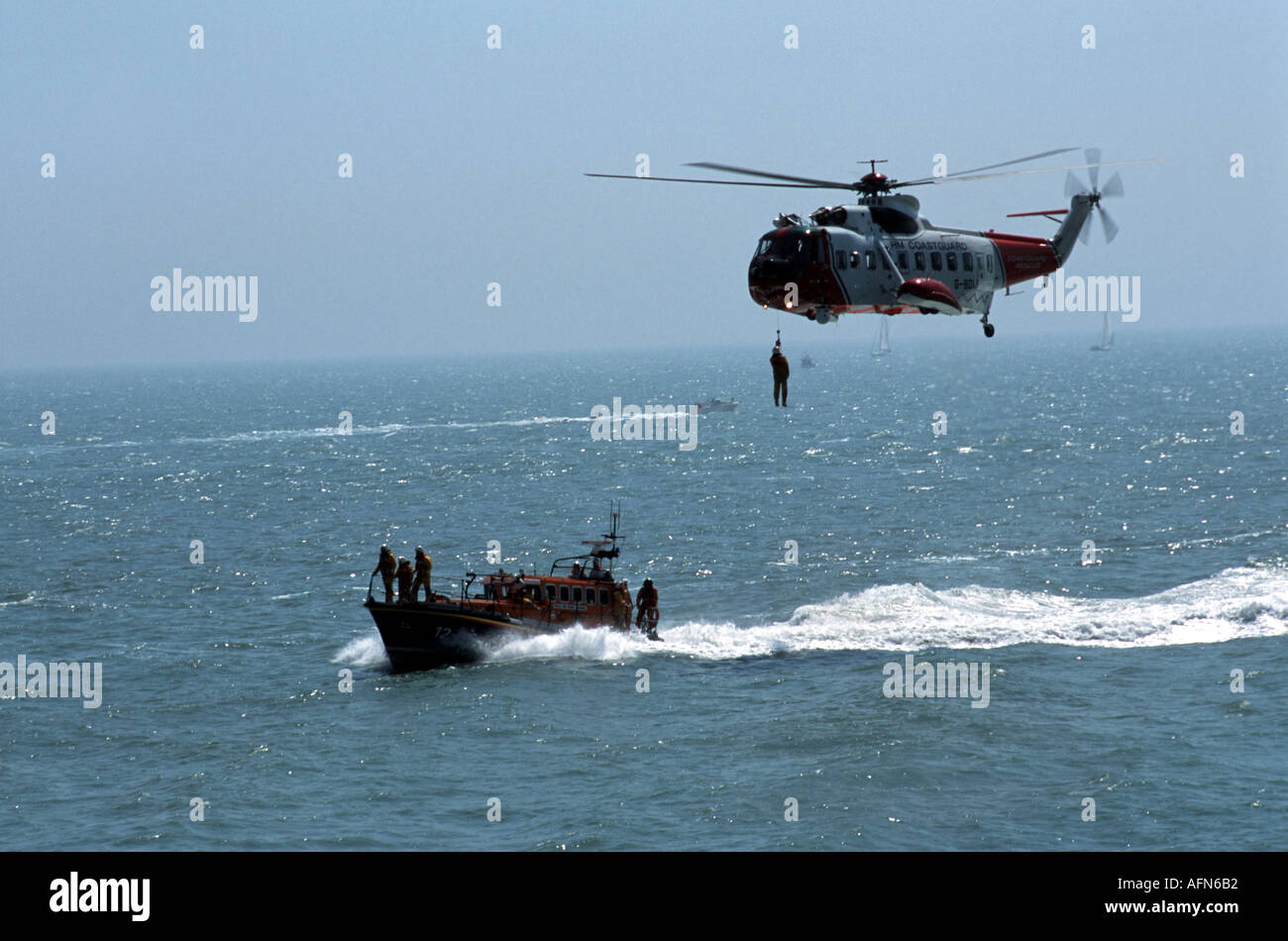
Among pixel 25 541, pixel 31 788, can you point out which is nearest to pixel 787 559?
pixel 31 788

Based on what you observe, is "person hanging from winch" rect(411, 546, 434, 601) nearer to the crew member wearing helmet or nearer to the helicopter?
the crew member wearing helmet

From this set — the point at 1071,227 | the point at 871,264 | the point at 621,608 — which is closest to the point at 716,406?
the point at 621,608

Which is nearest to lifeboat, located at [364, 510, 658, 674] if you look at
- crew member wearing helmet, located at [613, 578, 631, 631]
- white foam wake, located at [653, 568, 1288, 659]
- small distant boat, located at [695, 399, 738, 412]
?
crew member wearing helmet, located at [613, 578, 631, 631]

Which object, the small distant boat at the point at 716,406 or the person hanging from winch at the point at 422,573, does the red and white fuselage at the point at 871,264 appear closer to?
the person hanging from winch at the point at 422,573

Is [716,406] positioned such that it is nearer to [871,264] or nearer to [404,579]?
[404,579]

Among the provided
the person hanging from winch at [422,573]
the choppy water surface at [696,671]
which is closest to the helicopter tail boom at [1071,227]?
the choppy water surface at [696,671]
